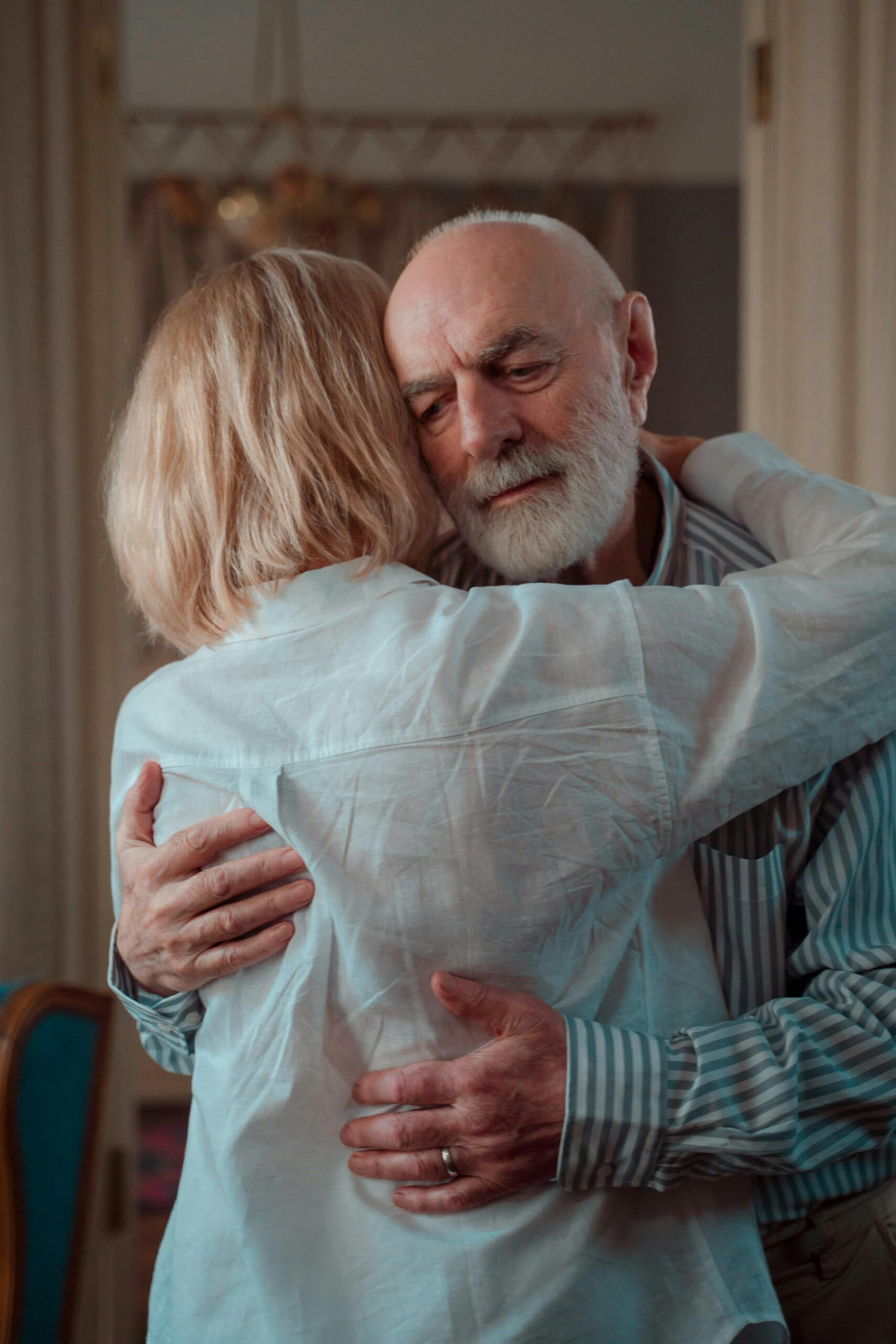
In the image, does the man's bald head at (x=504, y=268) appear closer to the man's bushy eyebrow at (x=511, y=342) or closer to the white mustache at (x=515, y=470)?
the man's bushy eyebrow at (x=511, y=342)

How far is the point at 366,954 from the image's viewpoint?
31.2 inches

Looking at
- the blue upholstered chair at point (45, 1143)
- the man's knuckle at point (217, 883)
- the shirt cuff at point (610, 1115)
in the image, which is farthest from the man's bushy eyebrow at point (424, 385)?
the blue upholstered chair at point (45, 1143)

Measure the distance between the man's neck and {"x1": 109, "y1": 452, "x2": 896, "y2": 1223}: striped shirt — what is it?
15 centimetres

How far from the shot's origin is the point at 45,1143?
1357 millimetres

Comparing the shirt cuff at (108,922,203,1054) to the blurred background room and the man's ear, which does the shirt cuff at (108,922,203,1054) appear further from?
the man's ear

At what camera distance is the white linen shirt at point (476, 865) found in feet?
2.53

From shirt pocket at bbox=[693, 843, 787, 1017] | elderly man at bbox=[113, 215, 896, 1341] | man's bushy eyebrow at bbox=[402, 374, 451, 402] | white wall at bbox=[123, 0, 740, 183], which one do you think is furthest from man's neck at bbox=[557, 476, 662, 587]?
white wall at bbox=[123, 0, 740, 183]

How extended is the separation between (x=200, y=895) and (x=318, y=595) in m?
0.28

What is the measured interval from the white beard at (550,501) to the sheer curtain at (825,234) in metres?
1.08

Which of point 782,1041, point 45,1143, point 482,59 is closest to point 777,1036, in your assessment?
point 782,1041

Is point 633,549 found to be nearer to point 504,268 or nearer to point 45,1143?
point 504,268

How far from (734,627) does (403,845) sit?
31 centimetres

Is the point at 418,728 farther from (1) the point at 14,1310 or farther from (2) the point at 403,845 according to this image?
(1) the point at 14,1310

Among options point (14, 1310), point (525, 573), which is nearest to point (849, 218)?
point (525, 573)
